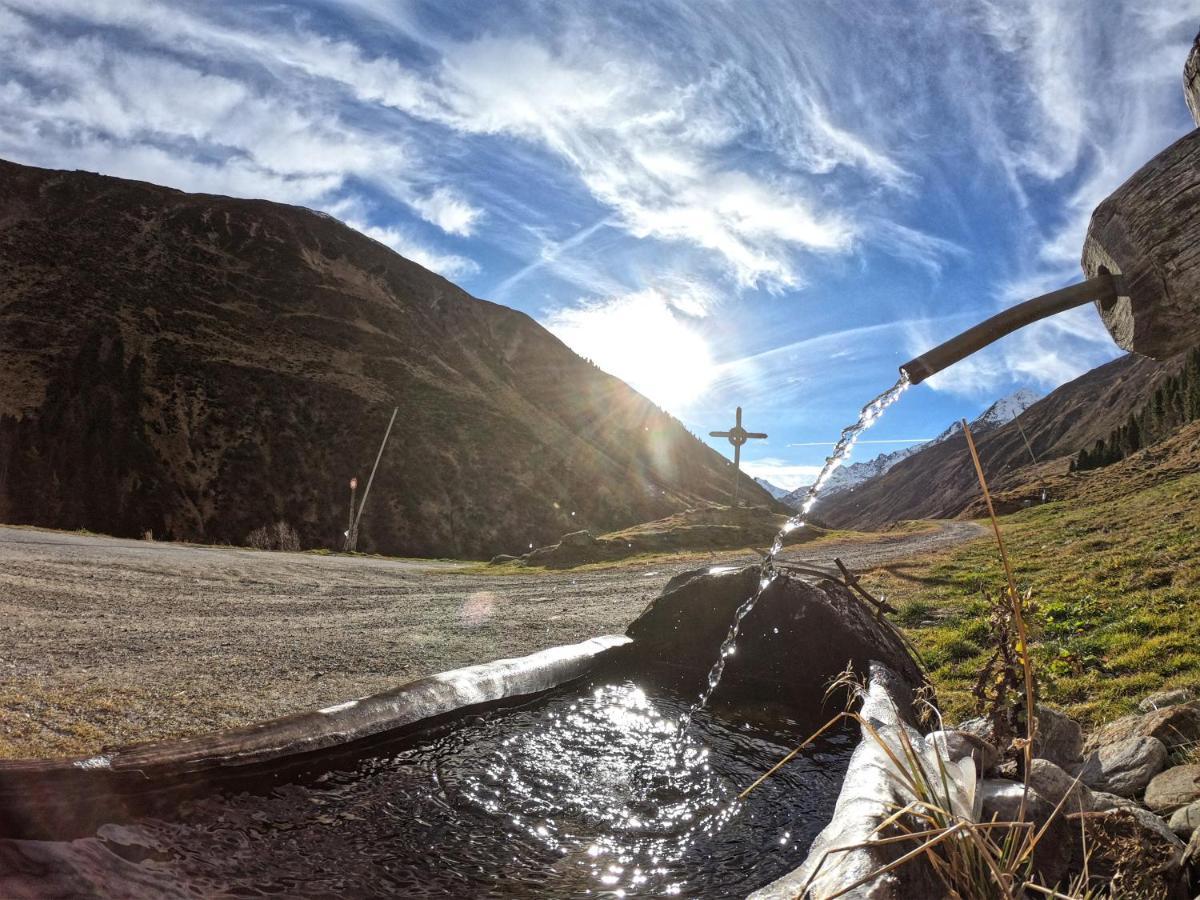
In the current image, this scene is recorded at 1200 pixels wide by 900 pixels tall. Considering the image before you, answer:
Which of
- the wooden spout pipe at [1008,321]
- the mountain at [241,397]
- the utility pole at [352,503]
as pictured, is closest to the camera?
the wooden spout pipe at [1008,321]

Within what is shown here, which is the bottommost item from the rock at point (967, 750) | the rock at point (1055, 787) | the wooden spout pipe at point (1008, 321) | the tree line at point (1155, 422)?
the rock at point (1055, 787)

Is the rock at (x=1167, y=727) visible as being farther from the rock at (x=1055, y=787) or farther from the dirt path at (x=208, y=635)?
the dirt path at (x=208, y=635)

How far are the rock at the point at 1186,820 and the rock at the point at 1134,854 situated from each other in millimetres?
271

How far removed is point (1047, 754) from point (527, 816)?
2900mm

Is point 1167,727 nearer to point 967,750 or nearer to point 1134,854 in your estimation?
point 967,750

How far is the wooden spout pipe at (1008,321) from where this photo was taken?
1.39 m

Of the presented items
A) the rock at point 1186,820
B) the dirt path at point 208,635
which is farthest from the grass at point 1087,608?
the dirt path at point 208,635

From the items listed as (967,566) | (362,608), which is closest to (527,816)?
(362,608)

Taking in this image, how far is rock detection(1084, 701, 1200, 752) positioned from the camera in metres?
3.66

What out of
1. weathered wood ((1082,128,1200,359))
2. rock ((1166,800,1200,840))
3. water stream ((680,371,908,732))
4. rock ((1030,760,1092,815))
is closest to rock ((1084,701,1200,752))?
Result: rock ((1166,800,1200,840))

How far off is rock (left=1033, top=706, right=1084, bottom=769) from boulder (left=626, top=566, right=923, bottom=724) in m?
1.49

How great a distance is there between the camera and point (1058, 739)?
3572 mm

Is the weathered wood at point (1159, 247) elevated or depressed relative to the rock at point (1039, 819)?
elevated

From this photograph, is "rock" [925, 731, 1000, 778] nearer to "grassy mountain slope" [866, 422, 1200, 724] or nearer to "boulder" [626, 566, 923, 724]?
"grassy mountain slope" [866, 422, 1200, 724]
